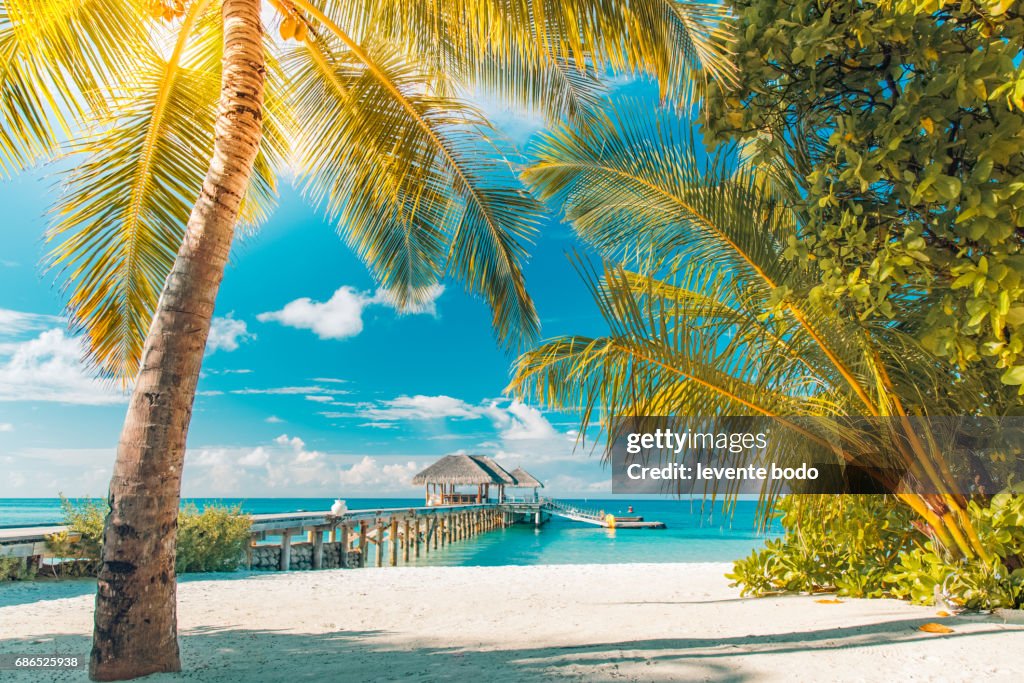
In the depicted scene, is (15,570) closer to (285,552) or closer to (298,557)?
(285,552)

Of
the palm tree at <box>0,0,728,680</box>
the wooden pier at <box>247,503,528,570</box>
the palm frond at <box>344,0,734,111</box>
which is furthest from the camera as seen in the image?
the wooden pier at <box>247,503,528,570</box>

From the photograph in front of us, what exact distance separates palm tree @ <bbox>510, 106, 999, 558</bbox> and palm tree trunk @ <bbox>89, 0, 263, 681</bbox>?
2.24m

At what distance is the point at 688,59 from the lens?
4.44 meters

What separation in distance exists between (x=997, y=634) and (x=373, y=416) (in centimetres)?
10043

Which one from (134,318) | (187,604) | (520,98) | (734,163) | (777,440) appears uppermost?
(520,98)

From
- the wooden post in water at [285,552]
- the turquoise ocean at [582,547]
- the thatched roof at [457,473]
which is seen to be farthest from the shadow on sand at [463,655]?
the thatched roof at [457,473]

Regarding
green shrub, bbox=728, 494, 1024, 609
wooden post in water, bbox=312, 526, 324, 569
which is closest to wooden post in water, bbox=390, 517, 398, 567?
wooden post in water, bbox=312, 526, 324, 569

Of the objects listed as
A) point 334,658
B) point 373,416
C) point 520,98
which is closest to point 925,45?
point 520,98

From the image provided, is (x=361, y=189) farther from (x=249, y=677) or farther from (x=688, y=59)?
(x=249, y=677)

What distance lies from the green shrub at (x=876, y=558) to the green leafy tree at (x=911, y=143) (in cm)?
310

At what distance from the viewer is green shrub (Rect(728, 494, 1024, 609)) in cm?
488

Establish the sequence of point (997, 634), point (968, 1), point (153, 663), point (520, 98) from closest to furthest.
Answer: point (968, 1) < point (153, 663) < point (997, 634) < point (520, 98)

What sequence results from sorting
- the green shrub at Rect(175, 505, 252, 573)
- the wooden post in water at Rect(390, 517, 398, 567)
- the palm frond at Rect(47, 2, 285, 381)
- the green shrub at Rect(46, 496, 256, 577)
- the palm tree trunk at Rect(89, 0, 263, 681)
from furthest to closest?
the wooden post in water at Rect(390, 517, 398, 567), the green shrub at Rect(175, 505, 252, 573), the green shrub at Rect(46, 496, 256, 577), the palm frond at Rect(47, 2, 285, 381), the palm tree trunk at Rect(89, 0, 263, 681)

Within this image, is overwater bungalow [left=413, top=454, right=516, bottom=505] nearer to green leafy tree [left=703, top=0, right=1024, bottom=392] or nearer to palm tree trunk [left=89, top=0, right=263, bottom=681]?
palm tree trunk [left=89, top=0, right=263, bottom=681]
